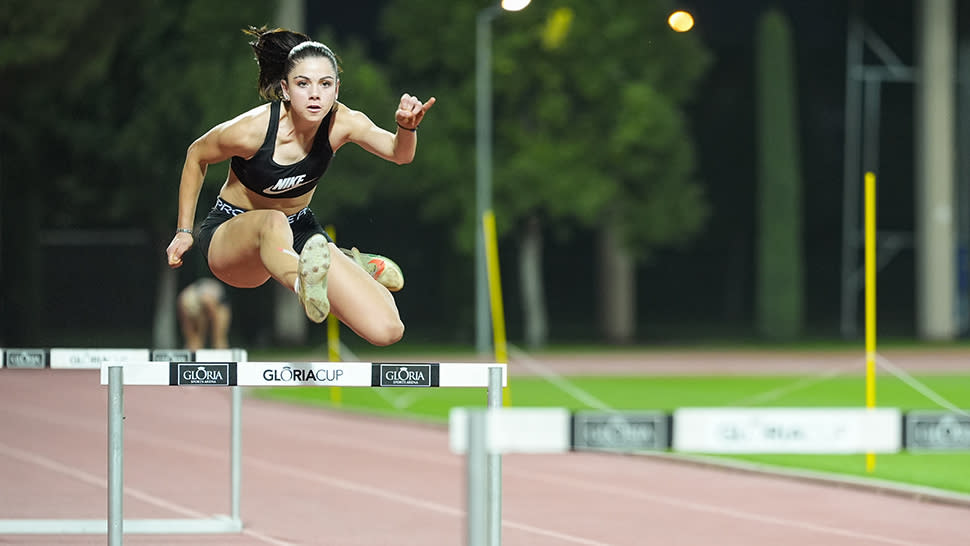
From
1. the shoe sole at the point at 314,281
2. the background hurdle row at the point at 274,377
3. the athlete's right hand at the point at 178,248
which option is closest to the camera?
the shoe sole at the point at 314,281

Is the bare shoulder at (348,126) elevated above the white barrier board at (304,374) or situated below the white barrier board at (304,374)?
above

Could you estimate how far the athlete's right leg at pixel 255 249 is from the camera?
6359 millimetres

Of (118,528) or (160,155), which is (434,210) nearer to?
(160,155)

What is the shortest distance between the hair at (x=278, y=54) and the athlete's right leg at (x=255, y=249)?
614mm

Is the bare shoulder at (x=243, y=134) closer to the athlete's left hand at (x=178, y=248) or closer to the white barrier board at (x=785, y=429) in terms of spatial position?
the athlete's left hand at (x=178, y=248)

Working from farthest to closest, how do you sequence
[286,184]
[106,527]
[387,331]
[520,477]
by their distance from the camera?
1. [520,477]
2. [106,527]
3. [286,184]
4. [387,331]

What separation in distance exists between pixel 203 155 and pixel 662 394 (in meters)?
18.7

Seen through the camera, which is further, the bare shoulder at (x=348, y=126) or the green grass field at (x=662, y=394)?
the green grass field at (x=662, y=394)

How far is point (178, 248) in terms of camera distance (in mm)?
6523

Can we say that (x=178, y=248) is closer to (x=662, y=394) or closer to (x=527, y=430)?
(x=527, y=430)

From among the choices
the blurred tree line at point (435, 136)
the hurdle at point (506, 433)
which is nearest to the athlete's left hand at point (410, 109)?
the hurdle at point (506, 433)

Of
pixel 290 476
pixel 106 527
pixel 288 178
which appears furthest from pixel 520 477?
pixel 288 178

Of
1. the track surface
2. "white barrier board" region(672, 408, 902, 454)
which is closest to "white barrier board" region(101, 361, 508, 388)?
"white barrier board" region(672, 408, 902, 454)

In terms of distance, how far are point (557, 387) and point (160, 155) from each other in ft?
45.0
